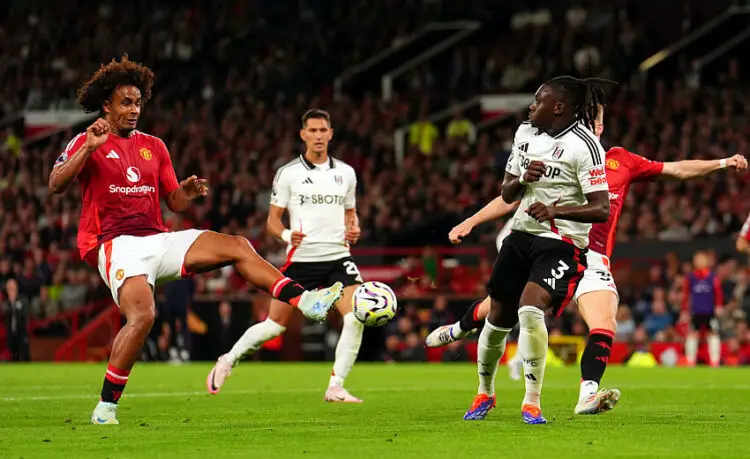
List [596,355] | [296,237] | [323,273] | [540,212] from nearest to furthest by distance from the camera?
1. [540,212]
2. [596,355]
3. [296,237]
4. [323,273]

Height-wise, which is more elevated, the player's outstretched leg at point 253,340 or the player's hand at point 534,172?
the player's hand at point 534,172

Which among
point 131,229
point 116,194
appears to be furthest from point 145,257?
point 116,194

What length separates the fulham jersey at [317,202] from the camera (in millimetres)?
13609

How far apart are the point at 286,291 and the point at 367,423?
1116 millimetres

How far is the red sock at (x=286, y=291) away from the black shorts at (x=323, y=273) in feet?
12.1

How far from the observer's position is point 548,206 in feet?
30.4

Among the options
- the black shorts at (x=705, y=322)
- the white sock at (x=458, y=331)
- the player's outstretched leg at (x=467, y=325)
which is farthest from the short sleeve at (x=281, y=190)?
the black shorts at (x=705, y=322)

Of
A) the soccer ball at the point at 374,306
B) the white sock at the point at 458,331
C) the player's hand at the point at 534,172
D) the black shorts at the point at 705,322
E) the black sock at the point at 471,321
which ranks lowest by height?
the black shorts at the point at 705,322

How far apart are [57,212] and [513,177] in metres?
25.6

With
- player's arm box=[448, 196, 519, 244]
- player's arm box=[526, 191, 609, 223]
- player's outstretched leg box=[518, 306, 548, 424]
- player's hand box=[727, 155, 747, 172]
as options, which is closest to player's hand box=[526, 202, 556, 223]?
player's arm box=[526, 191, 609, 223]

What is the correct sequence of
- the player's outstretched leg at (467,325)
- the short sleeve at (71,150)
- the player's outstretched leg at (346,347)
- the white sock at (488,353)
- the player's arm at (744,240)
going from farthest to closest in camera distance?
the player's outstretched leg at (346,347) → the player's arm at (744,240) → the player's outstretched leg at (467,325) → the white sock at (488,353) → the short sleeve at (71,150)

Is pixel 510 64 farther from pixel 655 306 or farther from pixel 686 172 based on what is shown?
pixel 686 172

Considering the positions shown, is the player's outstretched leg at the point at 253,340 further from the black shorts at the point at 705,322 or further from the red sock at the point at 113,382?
the black shorts at the point at 705,322

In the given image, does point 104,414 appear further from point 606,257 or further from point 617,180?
point 617,180
